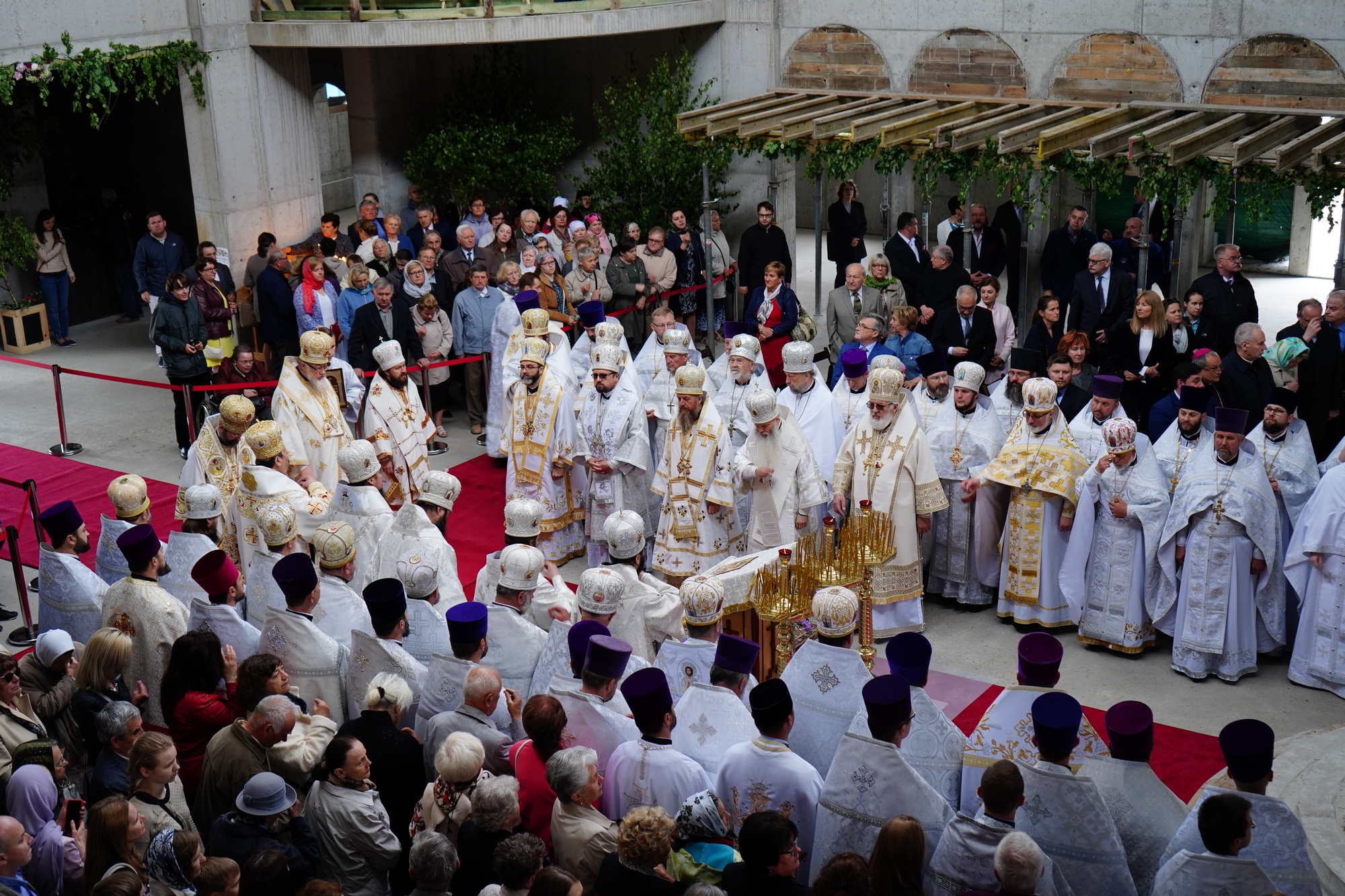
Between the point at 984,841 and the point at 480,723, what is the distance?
2324mm

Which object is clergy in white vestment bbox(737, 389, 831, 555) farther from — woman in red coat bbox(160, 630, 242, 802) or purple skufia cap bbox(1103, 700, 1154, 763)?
woman in red coat bbox(160, 630, 242, 802)

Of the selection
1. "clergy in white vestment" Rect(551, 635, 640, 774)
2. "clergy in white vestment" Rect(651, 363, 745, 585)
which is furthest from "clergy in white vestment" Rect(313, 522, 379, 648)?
"clergy in white vestment" Rect(651, 363, 745, 585)

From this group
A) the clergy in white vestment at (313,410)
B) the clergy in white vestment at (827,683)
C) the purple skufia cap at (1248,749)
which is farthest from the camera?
the clergy in white vestment at (313,410)

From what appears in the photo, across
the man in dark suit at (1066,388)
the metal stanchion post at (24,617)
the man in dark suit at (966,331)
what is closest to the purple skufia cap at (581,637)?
the man in dark suit at (1066,388)

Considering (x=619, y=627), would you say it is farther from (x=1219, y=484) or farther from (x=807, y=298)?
(x=807, y=298)

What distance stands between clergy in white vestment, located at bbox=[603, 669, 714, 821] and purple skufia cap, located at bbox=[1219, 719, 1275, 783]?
7.04 feet

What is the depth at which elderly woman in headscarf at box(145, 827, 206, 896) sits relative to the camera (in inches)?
209

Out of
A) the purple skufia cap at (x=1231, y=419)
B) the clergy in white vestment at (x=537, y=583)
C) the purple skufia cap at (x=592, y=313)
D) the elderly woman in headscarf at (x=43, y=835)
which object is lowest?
the elderly woman in headscarf at (x=43, y=835)

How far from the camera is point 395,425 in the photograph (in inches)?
439

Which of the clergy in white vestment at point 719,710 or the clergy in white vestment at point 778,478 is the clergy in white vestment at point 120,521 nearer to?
the clergy in white vestment at point 719,710

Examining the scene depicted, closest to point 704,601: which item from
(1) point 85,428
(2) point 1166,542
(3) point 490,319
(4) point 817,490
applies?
(4) point 817,490

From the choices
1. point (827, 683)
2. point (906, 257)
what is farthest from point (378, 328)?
point (827, 683)

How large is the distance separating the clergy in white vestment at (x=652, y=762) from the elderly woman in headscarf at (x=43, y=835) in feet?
7.32

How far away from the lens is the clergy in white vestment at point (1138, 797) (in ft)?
18.5
